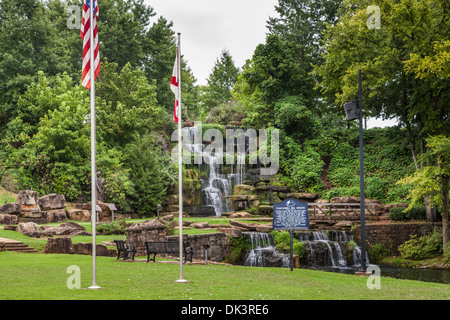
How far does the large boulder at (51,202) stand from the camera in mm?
33250

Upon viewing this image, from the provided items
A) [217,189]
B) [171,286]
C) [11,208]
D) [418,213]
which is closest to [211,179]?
[217,189]

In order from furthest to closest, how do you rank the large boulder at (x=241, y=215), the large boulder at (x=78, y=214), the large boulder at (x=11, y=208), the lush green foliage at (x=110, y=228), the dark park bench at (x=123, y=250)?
the large boulder at (x=241, y=215) → the large boulder at (x=78, y=214) → the large boulder at (x=11, y=208) → the lush green foliage at (x=110, y=228) → the dark park bench at (x=123, y=250)

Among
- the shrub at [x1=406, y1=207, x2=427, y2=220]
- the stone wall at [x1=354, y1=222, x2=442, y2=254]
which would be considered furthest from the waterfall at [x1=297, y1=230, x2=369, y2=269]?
the shrub at [x1=406, y1=207, x2=427, y2=220]

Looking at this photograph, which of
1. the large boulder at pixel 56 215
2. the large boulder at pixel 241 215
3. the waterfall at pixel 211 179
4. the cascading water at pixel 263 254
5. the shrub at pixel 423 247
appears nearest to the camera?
the cascading water at pixel 263 254

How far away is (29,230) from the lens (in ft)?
86.9

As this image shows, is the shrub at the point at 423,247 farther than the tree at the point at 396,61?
Yes

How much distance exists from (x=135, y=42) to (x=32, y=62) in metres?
13.9

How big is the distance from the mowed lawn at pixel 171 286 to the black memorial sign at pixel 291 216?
1630 millimetres

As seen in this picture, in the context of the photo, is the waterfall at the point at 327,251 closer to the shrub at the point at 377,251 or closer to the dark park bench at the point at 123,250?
the shrub at the point at 377,251

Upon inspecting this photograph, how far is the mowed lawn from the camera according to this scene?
404 inches

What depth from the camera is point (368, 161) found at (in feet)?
140

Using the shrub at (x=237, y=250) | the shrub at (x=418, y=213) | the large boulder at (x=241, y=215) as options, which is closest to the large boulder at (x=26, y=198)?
the large boulder at (x=241, y=215)

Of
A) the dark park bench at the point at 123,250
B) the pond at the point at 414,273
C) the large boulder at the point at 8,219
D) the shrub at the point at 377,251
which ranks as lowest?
the pond at the point at 414,273

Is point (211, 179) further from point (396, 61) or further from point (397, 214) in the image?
point (396, 61)
